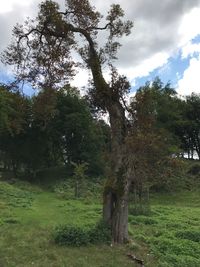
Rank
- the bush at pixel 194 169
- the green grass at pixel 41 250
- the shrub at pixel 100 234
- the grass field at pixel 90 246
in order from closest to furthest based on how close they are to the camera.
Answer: the green grass at pixel 41 250 → the grass field at pixel 90 246 → the shrub at pixel 100 234 → the bush at pixel 194 169

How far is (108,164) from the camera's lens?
723 inches

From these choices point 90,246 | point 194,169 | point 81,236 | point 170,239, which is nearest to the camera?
point 90,246

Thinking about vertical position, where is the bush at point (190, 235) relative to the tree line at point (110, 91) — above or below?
below

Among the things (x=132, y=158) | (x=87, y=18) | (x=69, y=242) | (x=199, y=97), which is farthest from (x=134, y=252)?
(x=199, y=97)

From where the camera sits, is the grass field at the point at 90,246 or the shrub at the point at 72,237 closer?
the grass field at the point at 90,246

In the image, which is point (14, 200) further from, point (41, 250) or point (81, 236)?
point (41, 250)

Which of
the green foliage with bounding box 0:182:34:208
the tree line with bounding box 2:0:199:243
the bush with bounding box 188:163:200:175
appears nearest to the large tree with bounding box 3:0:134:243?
the tree line with bounding box 2:0:199:243

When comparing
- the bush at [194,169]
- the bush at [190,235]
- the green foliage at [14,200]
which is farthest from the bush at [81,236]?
the bush at [194,169]

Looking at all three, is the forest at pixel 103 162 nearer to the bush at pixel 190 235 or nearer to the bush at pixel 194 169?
the bush at pixel 190 235

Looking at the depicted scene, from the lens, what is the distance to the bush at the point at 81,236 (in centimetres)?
1633

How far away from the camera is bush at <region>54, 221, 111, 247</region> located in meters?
16.3

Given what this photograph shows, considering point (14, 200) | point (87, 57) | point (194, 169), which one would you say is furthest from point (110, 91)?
point (194, 169)

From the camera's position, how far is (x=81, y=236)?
1648 cm

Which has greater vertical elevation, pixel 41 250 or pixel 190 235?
pixel 190 235
